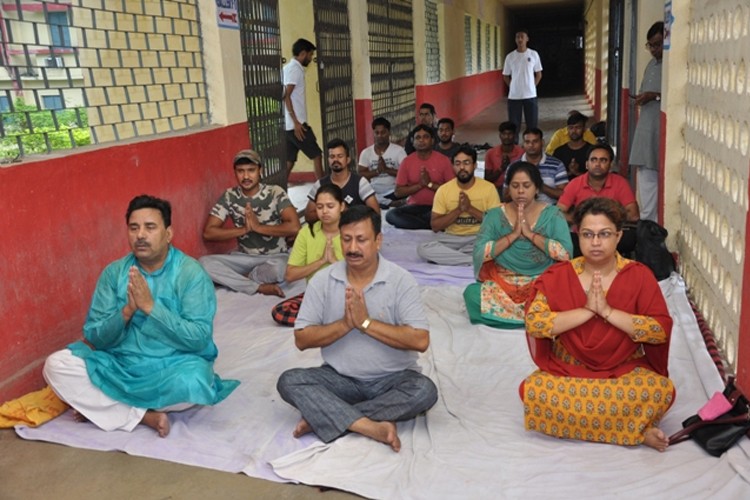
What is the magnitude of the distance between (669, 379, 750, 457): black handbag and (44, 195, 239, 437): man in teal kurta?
2.07 metres

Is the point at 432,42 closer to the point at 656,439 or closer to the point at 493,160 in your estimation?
the point at 493,160

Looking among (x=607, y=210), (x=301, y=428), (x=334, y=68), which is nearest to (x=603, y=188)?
(x=607, y=210)

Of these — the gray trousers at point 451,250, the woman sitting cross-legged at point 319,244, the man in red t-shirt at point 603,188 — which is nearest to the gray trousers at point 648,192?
the man in red t-shirt at point 603,188

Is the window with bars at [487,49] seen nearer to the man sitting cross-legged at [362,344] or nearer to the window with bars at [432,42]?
the window with bars at [432,42]

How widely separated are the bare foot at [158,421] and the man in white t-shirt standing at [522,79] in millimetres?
10802

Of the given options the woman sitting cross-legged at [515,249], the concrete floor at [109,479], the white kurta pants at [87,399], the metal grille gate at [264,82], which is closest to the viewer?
the concrete floor at [109,479]

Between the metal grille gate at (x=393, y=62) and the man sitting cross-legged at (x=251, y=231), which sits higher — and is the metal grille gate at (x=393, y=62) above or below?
above

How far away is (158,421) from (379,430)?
103 centimetres

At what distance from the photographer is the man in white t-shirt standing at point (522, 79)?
43.6 ft

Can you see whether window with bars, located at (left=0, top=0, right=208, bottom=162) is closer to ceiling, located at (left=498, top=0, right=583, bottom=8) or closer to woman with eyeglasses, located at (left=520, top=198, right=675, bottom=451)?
woman with eyeglasses, located at (left=520, top=198, right=675, bottom=451)

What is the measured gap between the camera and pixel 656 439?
3.22 m

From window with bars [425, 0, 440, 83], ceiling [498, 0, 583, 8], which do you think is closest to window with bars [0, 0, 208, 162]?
window with bars [425, 0, 440, 83]

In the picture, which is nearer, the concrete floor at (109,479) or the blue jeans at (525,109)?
the concrete floor at (109,479)

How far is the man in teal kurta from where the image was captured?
3.59 meters
